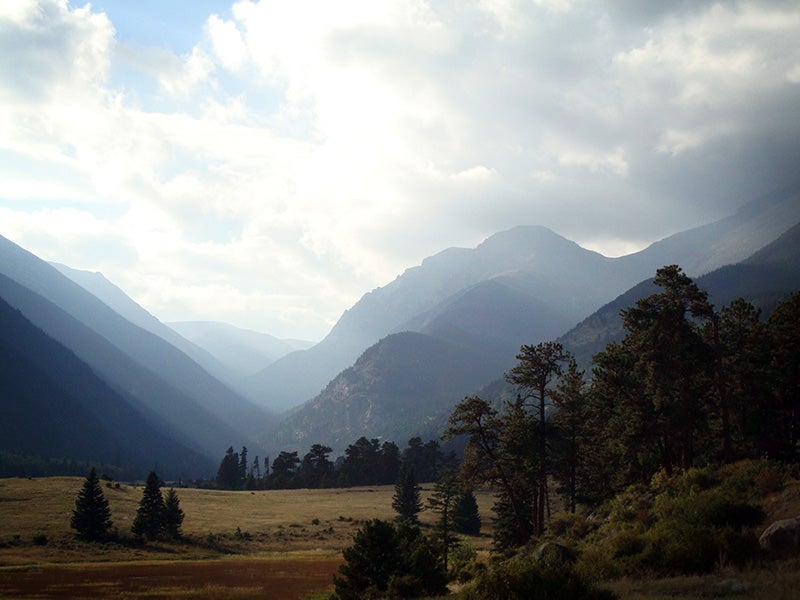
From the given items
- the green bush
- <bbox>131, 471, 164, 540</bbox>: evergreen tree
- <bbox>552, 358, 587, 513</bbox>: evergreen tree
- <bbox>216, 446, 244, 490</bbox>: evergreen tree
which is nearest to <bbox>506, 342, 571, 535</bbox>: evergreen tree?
<bbox>552, 358, 587, 513</bbox>: evergreen tree

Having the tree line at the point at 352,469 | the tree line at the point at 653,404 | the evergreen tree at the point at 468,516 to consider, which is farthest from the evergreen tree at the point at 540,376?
the tree line at the point at 352,469

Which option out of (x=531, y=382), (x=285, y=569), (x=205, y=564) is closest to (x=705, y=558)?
(x=531, y=382)

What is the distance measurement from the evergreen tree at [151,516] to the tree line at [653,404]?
47813 millimetres

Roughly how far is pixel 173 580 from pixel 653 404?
3799 cm

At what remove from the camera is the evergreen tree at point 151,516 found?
6738 cm

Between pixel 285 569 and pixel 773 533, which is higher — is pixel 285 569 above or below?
below

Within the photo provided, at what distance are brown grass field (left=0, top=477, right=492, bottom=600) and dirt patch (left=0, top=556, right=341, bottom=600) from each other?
70 millimetres

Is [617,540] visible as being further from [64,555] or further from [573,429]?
[64,555]

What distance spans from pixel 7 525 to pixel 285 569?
1560 inches

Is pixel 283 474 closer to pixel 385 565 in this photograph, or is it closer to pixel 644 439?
pixel 644 439

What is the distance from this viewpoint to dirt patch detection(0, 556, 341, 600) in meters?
36.2

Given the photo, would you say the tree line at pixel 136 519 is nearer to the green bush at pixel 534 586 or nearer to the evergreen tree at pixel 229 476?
the green bush at pixel 534 586

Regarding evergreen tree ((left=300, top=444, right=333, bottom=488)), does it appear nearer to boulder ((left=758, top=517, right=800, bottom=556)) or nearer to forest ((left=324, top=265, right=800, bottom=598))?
forest ((left=324, top=265, right=800, bottom=598))

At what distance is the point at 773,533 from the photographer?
55.4ft
